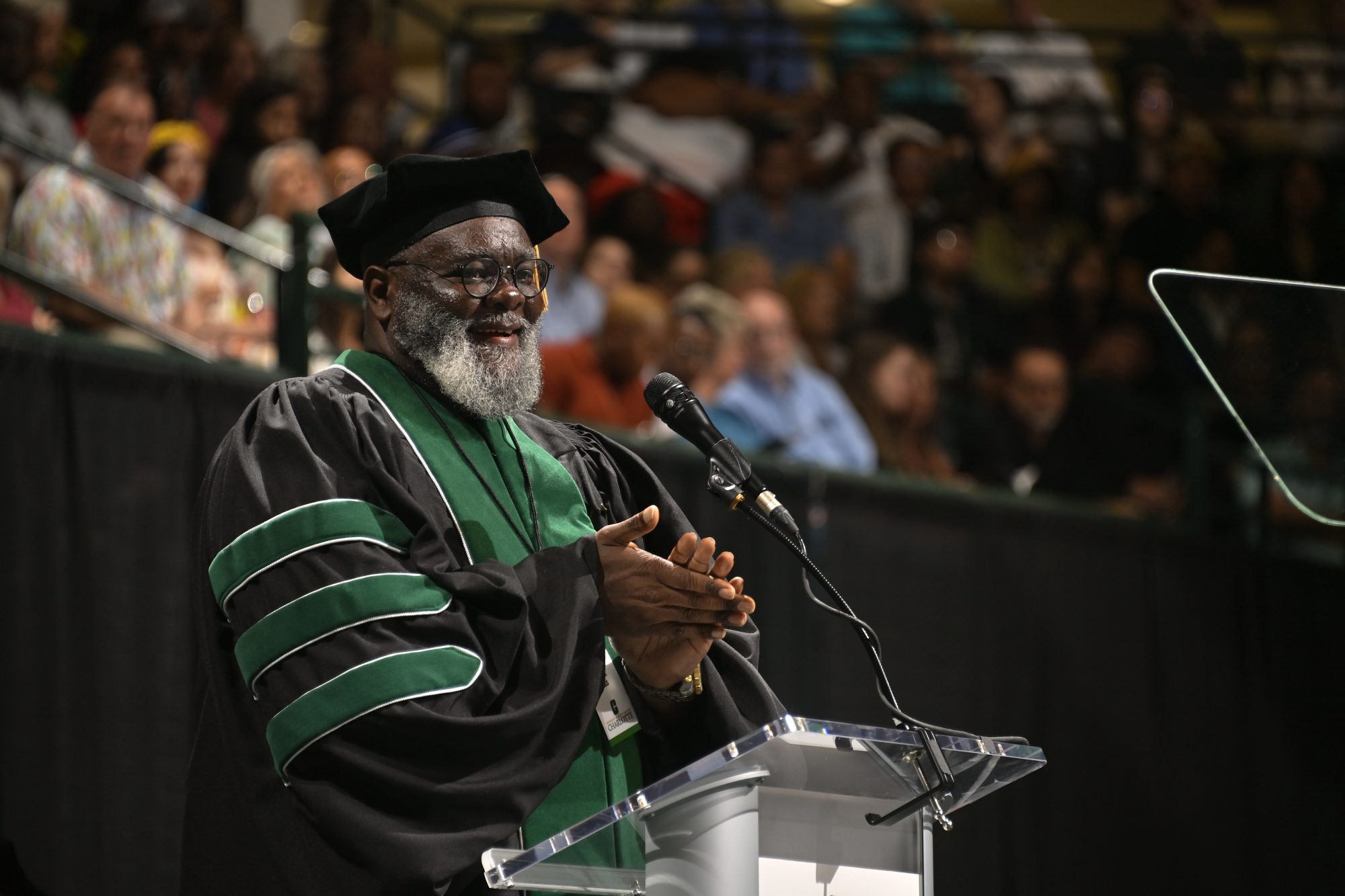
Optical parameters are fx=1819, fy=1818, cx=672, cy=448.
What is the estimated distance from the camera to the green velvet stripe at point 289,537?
246 centimetres

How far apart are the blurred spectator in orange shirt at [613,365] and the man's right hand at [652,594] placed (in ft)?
10.9

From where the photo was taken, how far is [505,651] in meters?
2.50

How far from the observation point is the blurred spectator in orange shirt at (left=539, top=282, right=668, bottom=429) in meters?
5.95

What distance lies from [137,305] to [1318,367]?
319 centimetres

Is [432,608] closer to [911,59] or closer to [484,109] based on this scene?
[484,109]

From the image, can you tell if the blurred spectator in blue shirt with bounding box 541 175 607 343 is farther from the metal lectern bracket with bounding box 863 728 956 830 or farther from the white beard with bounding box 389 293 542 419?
the metal lectern bracket with bounding box 863 728 956 830

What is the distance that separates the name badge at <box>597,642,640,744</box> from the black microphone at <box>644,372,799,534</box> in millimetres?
396

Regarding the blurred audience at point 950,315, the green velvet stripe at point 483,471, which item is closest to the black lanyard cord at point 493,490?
the green velvet stripe at point 483,471

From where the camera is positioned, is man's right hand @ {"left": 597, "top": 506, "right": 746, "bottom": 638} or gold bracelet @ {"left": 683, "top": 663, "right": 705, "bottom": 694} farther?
gold bracelet @ {"left": 683, "top": 663, "right": 705, "bottom": 694}

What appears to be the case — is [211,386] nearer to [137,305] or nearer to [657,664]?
[137,305]

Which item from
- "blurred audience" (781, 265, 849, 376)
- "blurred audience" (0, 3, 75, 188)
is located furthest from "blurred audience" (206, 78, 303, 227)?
"blurred audience" (781, 265, 849, 376)

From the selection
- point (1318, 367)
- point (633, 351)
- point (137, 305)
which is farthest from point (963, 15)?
point (1318, 367)

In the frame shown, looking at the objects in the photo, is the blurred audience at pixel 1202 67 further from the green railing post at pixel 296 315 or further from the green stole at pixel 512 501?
the green stole at pixel 512 501

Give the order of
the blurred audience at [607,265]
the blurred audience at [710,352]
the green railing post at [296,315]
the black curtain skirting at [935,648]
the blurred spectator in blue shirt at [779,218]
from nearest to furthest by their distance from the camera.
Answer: the black curtain skirting at [935,648] < the green railing post at [296,315] < the blurred audience at [710,352] < the blurred audience at [607,265] < the blurred spectator in blue shirt at [779,218]
